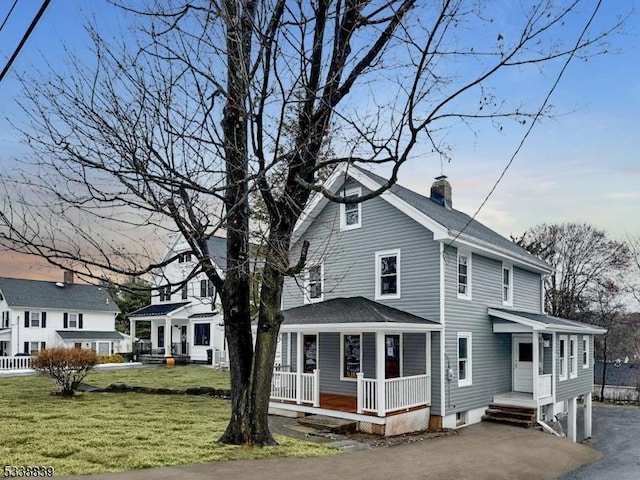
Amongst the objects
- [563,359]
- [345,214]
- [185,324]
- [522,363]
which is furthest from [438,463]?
[185,324]

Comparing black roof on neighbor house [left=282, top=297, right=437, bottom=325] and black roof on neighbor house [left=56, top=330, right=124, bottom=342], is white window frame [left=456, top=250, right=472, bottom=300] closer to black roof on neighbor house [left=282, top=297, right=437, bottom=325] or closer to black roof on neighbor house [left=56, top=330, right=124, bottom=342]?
black roof on neighbor house [left=282, top=297, right=437, bottom=325]

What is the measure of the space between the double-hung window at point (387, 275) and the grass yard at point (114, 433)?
18.2 ft

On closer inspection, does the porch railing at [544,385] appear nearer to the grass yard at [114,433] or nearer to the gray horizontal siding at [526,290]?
the gray horizontal siding at [526,290]

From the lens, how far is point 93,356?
1847 cm

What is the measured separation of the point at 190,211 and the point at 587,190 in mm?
13049

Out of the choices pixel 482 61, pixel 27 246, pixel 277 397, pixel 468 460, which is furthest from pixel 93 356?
pixel 482 61

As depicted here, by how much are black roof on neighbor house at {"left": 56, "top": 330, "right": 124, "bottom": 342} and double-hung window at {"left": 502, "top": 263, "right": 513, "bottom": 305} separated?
32169mm

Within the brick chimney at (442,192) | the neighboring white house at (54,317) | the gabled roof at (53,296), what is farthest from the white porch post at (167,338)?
the brick chimney at (442,192)

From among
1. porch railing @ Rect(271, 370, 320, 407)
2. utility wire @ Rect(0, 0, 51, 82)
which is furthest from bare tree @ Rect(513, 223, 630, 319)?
utility wire @ Rect(0, 0, 51, 82)

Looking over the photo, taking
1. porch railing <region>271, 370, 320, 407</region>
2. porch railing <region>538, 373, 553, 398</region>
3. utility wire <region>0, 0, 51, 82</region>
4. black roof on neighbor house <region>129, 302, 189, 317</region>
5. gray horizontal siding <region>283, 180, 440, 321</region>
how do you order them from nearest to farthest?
utility wire <region>0, 0, 51, 82</region> → porch railing <region>271, 370, 320, 407</region> → gray horizontal siding <region>283, 180, 440, 321</region> → porch railing <region>538, 373, 553, 398</region> → black roof on neighbor house <region>129, 302, 189, 317</region>

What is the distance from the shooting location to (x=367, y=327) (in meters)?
14.0

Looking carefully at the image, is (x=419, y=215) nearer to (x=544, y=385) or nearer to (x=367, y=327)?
(x=367, y=327)

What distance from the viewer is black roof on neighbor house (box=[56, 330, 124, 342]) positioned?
133 feet

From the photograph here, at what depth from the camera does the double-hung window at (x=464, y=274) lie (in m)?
16.7
